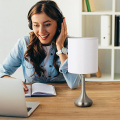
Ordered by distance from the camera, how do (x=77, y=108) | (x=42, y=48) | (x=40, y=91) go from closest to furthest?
(x=77, y=108) < (x=40, y=91) < (x=42, y=48)

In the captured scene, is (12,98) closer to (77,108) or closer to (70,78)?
(77,108)

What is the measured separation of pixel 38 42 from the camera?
7.41 ft

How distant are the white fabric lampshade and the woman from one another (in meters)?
0.68

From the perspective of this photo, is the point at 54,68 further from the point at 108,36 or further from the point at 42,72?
the point at 108,36

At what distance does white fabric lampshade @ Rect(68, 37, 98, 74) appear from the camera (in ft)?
4.51

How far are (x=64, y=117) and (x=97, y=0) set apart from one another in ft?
6.89

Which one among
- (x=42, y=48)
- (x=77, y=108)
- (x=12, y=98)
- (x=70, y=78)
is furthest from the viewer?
(x=42, y=48)

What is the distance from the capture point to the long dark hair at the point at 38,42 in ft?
6.98

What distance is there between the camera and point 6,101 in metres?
1.33

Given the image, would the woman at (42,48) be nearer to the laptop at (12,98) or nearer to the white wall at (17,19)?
the laptop at (12,98)

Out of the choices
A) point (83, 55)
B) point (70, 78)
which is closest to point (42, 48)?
point (70, 78)

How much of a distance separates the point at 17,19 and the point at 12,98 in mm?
2115

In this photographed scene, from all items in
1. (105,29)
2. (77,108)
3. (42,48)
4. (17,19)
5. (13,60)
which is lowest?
(77,108)

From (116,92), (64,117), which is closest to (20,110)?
(64,117)
